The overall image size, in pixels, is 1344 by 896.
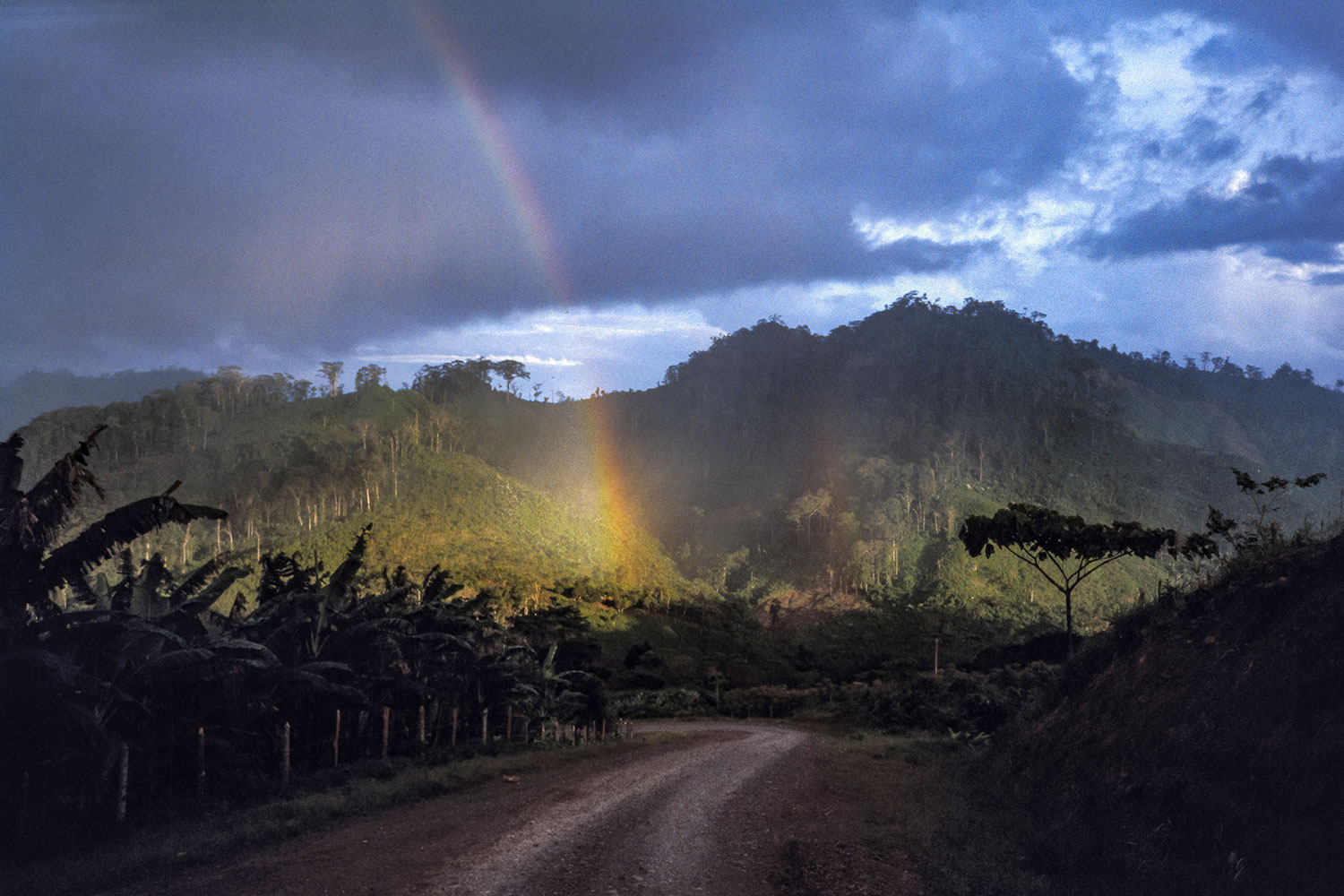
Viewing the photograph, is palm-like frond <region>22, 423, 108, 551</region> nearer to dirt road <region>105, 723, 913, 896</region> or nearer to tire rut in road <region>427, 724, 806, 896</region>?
dirt road <region>105, 723, 913, 896</region>

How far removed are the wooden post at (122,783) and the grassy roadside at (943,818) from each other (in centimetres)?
1179

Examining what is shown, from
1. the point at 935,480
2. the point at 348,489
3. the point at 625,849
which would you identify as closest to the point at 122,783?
the point at 625,849

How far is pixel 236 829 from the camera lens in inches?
440

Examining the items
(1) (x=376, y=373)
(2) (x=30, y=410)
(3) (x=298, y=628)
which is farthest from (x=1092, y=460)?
(2) (x=30, y=410)

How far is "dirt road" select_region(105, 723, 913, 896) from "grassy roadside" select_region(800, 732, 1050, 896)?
0.73 meters

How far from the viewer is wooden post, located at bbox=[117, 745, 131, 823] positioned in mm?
11547

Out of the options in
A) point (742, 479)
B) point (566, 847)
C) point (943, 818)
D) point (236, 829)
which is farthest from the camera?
point (742, 479)

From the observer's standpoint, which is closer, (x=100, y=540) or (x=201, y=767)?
(x=100, y=540)

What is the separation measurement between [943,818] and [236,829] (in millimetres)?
11657

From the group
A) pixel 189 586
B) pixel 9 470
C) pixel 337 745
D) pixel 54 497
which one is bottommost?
pixel 337 745

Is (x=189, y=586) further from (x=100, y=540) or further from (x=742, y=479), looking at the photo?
(x=742, y=479)

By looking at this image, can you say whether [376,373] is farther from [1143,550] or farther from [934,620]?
[1143,550]

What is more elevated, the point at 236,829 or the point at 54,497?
the point at 54,497

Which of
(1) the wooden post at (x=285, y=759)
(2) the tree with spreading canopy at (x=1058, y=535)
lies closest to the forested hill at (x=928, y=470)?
(2) the tree with spreading canopy at (x=1058, y=535)
